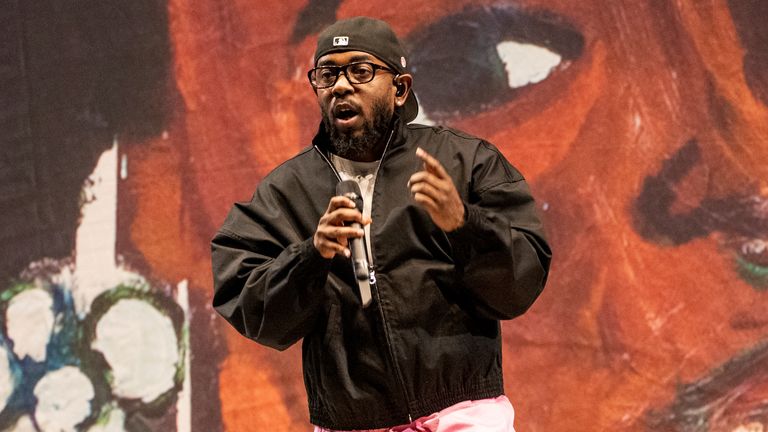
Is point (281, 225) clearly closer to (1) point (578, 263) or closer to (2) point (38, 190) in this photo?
(1) point (578, 263)

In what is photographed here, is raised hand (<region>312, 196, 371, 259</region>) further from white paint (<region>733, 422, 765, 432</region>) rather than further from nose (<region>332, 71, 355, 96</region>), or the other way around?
white paint (<region>733, 422, 765, 432</region>)

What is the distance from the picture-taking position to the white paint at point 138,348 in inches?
111

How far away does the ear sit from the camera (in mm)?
1887

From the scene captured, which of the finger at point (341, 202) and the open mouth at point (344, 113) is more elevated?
the open mouth at point (344, 113)

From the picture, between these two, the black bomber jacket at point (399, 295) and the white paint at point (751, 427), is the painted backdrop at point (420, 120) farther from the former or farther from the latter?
the black bomber jacket at point (399, 295)

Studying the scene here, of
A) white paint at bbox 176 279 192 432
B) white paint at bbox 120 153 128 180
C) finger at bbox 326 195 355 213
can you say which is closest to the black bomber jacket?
finger at bbox 326 195 355 213

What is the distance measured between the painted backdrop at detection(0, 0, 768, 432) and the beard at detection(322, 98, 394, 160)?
0.89 metres

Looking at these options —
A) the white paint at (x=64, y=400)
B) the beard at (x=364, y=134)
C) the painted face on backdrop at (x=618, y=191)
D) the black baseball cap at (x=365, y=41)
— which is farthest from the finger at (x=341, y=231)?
the white paint at (x=64, y=400)

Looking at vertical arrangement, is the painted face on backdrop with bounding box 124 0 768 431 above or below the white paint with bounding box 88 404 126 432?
above

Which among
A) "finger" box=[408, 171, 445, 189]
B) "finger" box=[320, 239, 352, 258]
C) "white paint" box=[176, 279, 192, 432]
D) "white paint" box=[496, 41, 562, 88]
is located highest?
"white paint" box=[496, 41, 562, 88]

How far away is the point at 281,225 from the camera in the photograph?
1.78 m

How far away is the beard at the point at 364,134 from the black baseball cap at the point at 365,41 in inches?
3.6

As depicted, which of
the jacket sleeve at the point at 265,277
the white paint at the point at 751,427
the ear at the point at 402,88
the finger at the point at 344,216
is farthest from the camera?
the white paint at the point at 751,427

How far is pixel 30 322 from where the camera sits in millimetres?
2898
